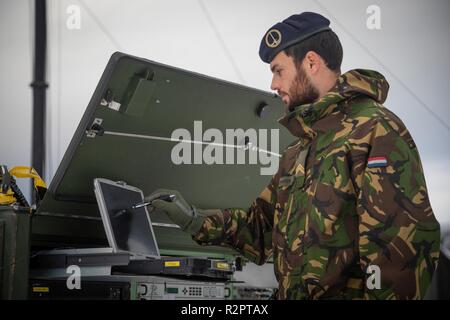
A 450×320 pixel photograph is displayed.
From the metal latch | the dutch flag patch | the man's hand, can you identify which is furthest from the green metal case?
the dutch flag patch

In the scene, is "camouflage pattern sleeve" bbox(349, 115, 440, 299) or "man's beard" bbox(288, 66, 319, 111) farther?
"man's beard" bbox(288, 66, 319, 111)

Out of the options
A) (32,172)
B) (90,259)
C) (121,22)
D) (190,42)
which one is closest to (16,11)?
(121,22)

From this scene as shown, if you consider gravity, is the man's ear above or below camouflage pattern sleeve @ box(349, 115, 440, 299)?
above

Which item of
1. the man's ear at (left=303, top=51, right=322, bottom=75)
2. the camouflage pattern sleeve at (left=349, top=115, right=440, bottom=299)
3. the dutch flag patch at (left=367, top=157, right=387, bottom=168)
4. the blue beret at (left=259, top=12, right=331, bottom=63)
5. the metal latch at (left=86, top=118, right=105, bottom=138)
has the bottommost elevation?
the camouflage pattern sleeve at (left=349, top=115, right=440, bottom=299)

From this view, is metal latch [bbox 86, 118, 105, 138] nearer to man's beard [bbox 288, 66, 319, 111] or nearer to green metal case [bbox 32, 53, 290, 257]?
green metal case [bbox 32, 53, 290, 257]

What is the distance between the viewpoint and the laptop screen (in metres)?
2.53

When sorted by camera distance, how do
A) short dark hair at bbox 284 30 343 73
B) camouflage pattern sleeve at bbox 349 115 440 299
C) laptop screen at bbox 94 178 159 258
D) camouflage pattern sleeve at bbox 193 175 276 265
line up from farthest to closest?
laptop screen at bbox 94 178 159 258 < camouflage pattern sleeve at bbox 193 175 276 265 < short dark hair at bbox 284 30 343 73 < camouflage pattern sleeve at bbox 349 115 440 299

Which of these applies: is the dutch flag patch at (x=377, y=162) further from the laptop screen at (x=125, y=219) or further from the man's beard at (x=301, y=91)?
the laptop screen at (x=125, y=219)

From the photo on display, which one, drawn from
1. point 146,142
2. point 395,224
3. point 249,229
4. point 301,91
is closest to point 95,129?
point 146,142

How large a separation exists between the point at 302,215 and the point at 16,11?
313 cm

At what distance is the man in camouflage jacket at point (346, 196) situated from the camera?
5.99 feet

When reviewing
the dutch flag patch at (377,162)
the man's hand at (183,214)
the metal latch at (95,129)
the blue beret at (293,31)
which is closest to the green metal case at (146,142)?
the metal latch at (95,129)

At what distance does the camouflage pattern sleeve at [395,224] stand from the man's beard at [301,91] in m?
0.35

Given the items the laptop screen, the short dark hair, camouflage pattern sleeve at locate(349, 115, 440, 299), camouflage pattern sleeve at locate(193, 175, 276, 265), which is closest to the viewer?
camouflage pattern sleeve at locate(349, 115, 440, 299)
